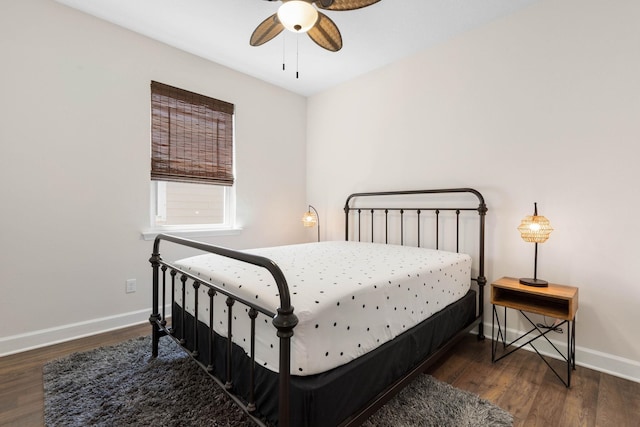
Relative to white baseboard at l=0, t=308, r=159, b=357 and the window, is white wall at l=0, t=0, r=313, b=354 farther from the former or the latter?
the window

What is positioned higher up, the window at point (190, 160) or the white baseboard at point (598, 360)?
the window at point (190, 160)

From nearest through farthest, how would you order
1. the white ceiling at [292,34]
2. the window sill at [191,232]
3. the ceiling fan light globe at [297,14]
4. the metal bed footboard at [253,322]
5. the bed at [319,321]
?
the metal bed footboard at [253,322] < the bed at [319,321] < the ceiling fan light globe at [297,14] < the white ceiling at [292,34] < the window sill at [191,232]

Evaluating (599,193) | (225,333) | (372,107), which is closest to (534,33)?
(599,193)

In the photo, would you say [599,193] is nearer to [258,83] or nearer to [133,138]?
[258,83]

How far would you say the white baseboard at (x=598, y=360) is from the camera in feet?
6.08

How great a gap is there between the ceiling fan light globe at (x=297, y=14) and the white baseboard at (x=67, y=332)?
2.62 meters

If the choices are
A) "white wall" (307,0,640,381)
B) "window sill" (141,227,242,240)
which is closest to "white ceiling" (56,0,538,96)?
"white wall" (307,0,640,381)

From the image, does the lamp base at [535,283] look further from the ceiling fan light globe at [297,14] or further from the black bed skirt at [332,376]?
the ceiling fan light globe at [297,14]

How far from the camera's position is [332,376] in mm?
1142

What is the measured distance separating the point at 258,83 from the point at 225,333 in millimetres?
2958

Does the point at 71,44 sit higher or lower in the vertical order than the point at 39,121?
higher

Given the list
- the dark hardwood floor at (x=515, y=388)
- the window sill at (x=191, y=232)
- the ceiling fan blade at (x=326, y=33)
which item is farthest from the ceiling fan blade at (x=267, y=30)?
the dark hardwood floor at (x=515, y=388)

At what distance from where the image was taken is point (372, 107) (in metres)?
3.28

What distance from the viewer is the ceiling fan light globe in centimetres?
154
